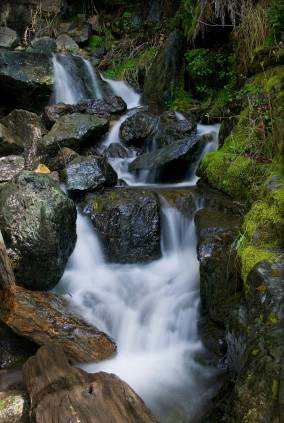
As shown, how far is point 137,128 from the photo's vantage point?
26.9ft

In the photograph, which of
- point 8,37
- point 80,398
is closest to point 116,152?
point 80,398

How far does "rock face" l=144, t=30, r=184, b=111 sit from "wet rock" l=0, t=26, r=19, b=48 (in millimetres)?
4479

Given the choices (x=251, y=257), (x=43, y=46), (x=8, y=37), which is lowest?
(x=251, y=257)

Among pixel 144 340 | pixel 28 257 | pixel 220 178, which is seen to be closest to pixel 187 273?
pixel 144 340

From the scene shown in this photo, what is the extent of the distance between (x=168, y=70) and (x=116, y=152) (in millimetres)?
2648

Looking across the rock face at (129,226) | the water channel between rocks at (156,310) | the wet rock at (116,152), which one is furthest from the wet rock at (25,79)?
the rock face at (129,226)

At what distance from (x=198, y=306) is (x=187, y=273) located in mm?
617

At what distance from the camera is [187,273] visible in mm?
4992

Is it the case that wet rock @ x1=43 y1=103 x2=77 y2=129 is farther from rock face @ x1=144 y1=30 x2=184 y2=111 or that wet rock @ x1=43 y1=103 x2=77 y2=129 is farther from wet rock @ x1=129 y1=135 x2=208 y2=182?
wet rock @ x1=129 y1=135 x2=208 y2=182

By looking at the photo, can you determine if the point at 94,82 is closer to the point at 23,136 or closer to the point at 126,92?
the point at 126,92

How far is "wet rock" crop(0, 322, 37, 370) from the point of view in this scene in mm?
3979

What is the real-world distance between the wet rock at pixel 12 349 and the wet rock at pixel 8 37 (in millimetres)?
9278

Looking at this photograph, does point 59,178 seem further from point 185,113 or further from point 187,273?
point 185,113

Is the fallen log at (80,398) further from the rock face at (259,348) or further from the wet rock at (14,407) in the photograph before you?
the rock face at (259,348)
